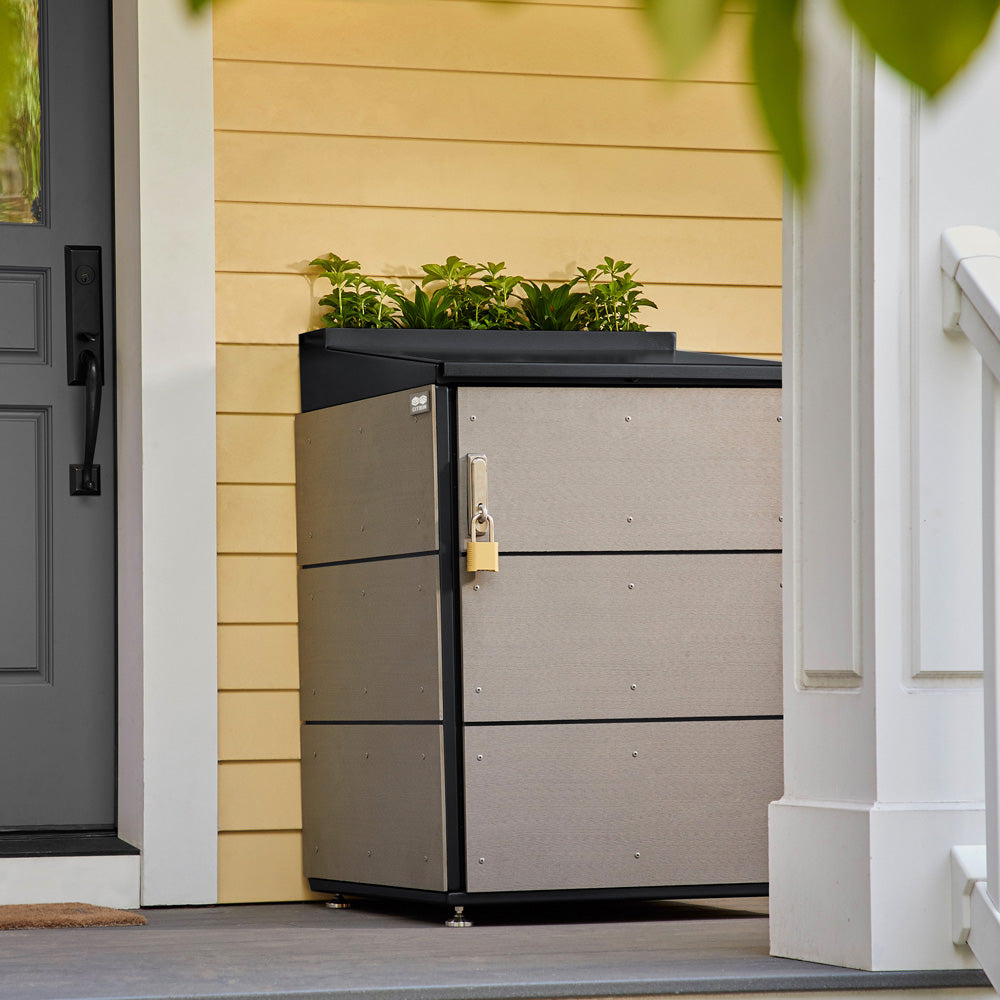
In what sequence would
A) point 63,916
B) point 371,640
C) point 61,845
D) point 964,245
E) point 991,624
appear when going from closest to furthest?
point 991,624, point 964,245, point 63,916, point 371,640, point 61,845

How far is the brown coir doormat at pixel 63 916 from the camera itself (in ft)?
8.31

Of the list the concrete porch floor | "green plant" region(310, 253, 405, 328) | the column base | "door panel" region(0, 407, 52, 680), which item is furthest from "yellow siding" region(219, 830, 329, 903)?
the column base

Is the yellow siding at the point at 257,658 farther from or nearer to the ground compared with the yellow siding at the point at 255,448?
nearer to the ground

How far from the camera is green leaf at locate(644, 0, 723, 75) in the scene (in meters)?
0.28

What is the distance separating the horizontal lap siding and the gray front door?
29cm

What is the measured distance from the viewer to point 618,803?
2650 mm

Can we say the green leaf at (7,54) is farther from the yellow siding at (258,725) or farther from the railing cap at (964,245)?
the yellow siding at (258,725)

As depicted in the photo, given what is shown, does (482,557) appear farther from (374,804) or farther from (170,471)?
(170,471)

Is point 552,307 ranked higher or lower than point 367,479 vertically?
higher

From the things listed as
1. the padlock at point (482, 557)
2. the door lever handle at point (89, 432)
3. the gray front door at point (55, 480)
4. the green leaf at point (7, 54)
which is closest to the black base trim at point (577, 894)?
the padlock at point (482, 557)

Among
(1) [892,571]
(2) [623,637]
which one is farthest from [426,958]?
(1) [892,571]

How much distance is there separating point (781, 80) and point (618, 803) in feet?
8.04

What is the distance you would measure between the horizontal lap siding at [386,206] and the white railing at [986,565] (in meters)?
1.13

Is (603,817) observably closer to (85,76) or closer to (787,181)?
(85,76)
